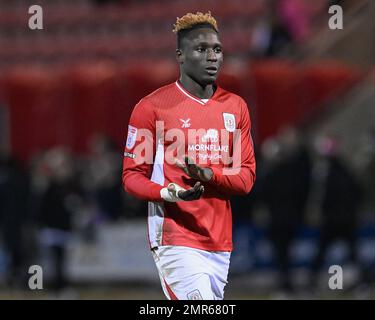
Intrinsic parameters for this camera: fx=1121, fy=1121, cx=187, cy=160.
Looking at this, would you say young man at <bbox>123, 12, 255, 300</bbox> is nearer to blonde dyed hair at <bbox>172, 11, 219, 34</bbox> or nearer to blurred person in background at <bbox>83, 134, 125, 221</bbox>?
blonde dyed hair at <bbox>172, 11, 219, 34</bbox>

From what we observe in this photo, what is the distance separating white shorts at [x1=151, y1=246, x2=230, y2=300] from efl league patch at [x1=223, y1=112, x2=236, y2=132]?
0.74 meters

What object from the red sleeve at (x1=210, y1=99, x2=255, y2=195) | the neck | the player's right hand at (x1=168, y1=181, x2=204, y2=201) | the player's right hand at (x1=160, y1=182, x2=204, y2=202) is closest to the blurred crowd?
the red sleeve at (x1=210, y1=99, x2=255, y2=195)

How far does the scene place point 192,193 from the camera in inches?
241

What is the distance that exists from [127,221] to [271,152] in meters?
2.34

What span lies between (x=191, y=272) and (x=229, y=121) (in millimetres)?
928

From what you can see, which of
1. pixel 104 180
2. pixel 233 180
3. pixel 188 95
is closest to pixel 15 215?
Answer: pixel 104 180

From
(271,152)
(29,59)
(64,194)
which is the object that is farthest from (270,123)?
(29,59)

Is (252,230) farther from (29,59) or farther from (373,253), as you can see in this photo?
(29,59)

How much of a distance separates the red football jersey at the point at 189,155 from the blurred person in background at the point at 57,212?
8812mm

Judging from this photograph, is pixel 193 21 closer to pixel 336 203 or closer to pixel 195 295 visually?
pixel 195 295

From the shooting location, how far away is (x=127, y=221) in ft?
53.7

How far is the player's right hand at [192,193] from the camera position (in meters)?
6.10

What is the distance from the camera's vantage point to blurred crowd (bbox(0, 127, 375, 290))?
1502cm
